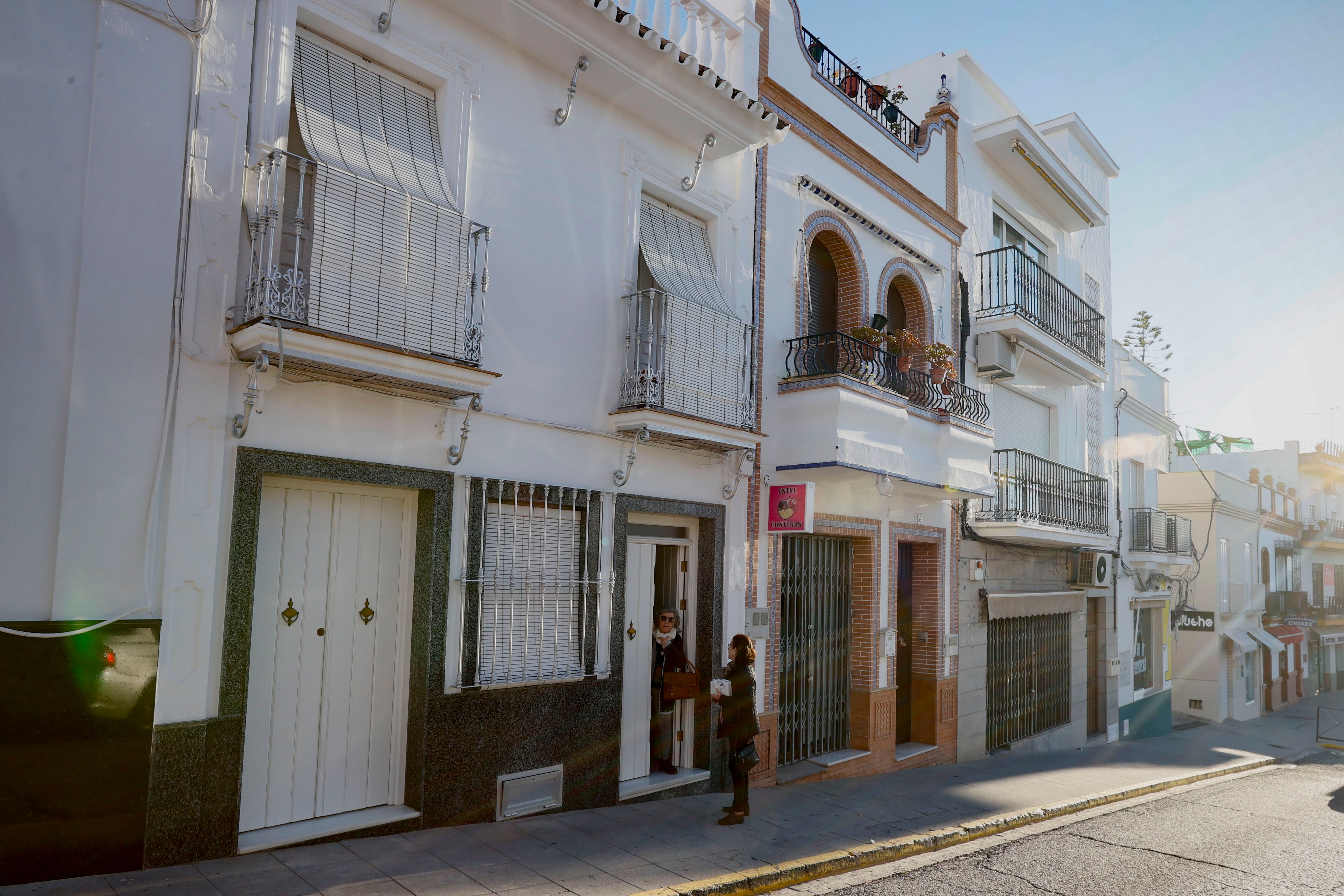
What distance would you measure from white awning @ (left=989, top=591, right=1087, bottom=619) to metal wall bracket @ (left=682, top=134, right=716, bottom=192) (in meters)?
8.40

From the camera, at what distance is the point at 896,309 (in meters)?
13.3

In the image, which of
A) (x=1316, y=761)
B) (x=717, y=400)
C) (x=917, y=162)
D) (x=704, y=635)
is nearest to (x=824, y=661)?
(x=704, y=635)

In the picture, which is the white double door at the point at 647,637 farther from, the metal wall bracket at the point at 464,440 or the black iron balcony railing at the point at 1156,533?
the black iron balcony railing at the point at 1156,533

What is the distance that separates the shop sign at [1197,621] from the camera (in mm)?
21984

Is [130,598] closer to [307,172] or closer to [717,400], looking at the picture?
[307,172]

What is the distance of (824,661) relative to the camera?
11.2 m

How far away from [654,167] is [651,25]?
54.6 inches

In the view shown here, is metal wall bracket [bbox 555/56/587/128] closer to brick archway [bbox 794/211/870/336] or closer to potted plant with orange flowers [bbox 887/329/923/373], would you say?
brick archway [bbox 794/211/870/336]

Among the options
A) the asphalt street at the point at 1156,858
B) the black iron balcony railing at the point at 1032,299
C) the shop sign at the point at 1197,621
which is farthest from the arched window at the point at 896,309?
the shop sign at the point at 1197,621

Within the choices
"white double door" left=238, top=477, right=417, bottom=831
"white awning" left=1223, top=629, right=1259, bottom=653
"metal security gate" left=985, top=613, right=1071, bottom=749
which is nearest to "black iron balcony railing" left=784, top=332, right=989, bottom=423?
"metal security gate" left=985, top=613, right=1071, bottom=749

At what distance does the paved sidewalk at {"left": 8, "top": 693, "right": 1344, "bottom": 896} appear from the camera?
17.2 feet

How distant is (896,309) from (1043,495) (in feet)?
14.8

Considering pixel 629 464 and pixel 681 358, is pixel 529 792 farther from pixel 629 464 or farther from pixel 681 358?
pixel 681 358

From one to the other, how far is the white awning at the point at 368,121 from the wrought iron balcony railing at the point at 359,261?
7.9 inches
